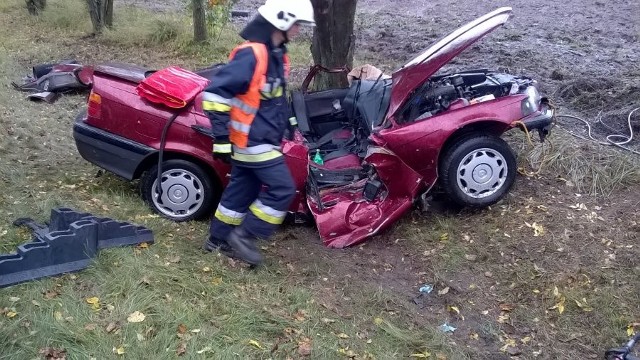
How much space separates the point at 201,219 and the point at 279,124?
1.31m

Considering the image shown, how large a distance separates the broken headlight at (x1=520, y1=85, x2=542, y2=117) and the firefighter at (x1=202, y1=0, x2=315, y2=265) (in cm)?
185

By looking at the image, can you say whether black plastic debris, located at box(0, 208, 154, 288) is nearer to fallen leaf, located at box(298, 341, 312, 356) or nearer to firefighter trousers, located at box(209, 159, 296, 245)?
firefighter trousers, located at box(209, 159, 296, 245)

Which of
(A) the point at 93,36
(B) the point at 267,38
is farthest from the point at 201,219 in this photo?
(A) the point at 93,36

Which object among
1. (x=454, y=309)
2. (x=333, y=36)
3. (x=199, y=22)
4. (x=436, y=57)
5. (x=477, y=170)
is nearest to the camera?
(x=454, y=309)

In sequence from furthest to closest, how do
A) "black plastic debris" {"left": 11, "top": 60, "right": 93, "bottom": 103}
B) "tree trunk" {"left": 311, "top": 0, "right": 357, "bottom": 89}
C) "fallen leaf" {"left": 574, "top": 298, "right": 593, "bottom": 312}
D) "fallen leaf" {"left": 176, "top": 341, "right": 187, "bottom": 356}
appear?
"black plastic debris" {"left": 11, "top": 60, "right": 93, "bottom": 103}
"tree trunk" {"left": 311, "top": 0, "right": 357, "bottom": 89}
"fallen leaf" {"left": 574, "top": 298, "right": 593, "bottom": 312}
"fallen leaf" {"left": 176, "top": 341, "right": 187, "bottom": 356}

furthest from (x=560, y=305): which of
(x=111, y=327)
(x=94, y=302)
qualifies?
(x=94, y=302)

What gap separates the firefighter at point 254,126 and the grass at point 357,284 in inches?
10.8

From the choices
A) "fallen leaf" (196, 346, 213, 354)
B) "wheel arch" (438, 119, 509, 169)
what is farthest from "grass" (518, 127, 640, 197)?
"fallen leaf" (196, 346, 213, 354)

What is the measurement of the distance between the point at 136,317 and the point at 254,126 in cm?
144

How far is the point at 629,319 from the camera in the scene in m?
4.34

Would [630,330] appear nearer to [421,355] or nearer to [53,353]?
[421,355]

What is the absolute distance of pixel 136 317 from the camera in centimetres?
398

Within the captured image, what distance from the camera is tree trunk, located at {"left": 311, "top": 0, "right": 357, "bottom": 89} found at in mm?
7387

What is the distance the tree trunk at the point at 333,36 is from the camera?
7.39 metres
